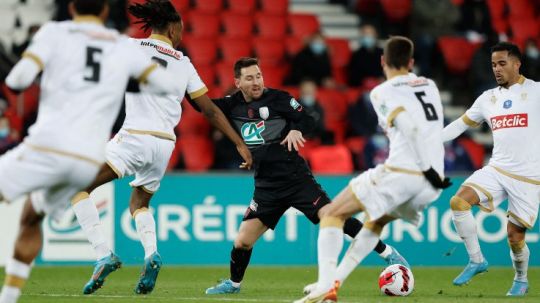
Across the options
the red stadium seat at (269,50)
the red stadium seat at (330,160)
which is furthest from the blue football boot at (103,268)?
the red stadium seat at (269,50)

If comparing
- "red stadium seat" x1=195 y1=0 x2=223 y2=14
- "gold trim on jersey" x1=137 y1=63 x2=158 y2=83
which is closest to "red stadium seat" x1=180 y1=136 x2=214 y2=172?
"red stadium seat" x1=195 y1=0 x2=223 y2=14

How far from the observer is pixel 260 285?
11.2 m

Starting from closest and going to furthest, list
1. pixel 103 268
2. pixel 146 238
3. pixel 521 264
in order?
pixel 103 268 < pixel 146 238 < pixel 521 264

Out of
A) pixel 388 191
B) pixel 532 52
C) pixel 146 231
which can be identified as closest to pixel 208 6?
pixel 532 52

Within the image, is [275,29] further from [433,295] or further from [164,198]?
[433,295]

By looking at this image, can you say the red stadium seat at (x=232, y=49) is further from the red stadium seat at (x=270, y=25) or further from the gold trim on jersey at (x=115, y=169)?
the gold trim on jersey at (x=115, y=169)

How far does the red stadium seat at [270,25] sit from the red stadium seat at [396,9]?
203 centimetres

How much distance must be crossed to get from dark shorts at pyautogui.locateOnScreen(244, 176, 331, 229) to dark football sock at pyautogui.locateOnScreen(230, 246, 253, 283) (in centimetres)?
33

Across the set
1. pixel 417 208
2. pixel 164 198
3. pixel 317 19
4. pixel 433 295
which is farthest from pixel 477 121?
pixel 317 19

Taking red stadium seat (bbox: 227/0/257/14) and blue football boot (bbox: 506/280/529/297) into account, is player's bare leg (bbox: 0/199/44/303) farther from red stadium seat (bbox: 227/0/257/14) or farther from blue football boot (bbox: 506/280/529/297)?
red stadium seat (bbox: 227/0/257/14)

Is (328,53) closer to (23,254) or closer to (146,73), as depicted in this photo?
(146,73)

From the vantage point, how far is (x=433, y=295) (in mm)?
9891

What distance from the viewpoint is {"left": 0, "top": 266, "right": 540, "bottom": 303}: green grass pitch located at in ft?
30.5

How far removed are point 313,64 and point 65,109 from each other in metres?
10.3
